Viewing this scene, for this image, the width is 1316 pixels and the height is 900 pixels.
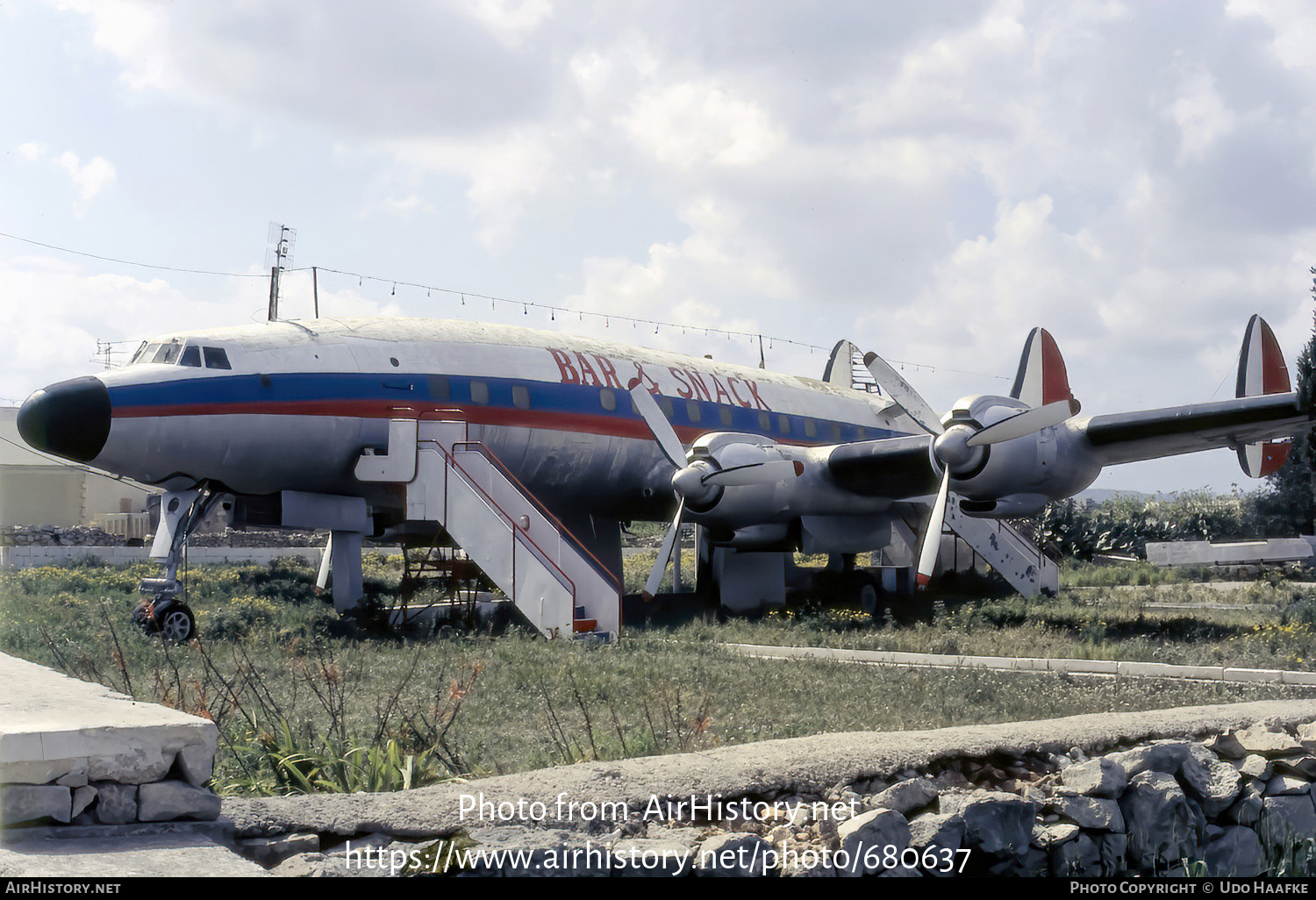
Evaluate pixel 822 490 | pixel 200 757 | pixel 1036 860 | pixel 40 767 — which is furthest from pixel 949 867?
pixel 822 490

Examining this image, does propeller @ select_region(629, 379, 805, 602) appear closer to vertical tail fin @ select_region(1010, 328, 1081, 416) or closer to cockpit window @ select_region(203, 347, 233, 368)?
vertical tail fin @ select_region(1010, 328, 1081, 416)

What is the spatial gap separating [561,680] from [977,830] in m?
5.31

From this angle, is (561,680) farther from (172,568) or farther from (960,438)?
(960,438)

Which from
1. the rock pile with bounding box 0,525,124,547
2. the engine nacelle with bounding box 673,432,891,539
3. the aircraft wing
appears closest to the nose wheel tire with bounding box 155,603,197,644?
the engine nacelle with bounding box 673,432,891,539

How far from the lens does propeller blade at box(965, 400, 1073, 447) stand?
14.6m

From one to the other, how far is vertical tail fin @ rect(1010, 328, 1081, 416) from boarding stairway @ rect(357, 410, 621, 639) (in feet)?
27.8

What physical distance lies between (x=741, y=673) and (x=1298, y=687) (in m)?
5.39

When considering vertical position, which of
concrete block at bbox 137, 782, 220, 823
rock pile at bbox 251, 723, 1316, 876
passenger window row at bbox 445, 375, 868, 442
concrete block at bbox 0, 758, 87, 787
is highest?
passenger window row at bbox 445, 375, 868, 442

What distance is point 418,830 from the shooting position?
4.80 metres

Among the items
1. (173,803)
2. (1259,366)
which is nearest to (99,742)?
(173,803)

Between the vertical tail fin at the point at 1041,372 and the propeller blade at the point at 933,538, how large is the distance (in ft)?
12.2

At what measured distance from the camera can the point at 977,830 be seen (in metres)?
5.74

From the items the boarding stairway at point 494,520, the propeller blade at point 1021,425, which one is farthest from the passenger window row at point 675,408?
the propeller blade at point 1021,425

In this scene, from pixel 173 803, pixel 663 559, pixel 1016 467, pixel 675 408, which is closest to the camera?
pixel 173 803
